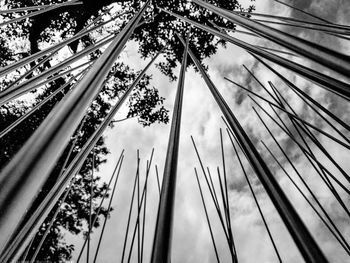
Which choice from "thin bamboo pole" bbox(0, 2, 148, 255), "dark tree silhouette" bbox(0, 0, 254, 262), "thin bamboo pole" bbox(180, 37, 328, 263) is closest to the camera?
"thin bamboo pole" bbox(0, 2, 148, 255)

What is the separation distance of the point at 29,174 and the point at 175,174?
0.18m

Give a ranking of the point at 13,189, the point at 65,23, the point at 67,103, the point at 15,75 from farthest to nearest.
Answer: the point at 65,23 < the point at 15,75 < the point at 67,103 < the point at 13,189

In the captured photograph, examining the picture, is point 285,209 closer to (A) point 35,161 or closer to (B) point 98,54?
(A) point 35,161

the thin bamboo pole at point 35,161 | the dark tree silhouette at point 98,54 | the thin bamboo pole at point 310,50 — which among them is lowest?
the thin bamboo pole at point 35,161

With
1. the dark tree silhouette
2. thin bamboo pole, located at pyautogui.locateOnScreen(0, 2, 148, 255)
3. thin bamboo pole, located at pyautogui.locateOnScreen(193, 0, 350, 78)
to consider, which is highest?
the dark tree silhouette

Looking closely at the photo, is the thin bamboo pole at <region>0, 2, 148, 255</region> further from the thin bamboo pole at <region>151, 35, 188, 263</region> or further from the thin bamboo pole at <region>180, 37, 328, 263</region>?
the thin bamboo pole at <region>180, 37, 328, 263</region>

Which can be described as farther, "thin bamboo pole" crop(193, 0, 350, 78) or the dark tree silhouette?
the dark tree silhouette

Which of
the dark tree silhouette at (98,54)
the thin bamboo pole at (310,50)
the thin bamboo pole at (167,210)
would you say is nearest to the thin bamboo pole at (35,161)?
the thin bamboo pole at (167,210)

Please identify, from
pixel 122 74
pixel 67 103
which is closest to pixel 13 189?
pixel 67 103

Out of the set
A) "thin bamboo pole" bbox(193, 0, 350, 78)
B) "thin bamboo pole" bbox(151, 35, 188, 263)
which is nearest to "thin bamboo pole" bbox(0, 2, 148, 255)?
"thin bamboo pole" bbox(151, 35, 188, 263)

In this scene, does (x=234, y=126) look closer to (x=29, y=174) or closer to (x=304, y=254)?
(x=304, y=254)

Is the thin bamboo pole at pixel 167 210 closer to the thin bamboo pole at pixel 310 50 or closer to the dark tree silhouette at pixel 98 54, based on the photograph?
the thin bamboo pole at pixel 310 50

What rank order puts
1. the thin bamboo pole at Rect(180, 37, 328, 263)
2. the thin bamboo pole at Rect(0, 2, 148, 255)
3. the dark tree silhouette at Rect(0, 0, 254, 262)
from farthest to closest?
the dark tree silhouette at Rect(0, 0, 254, 262)
the thin bamboo pole at Rect(180, 37, 328, 263)
the thin bamboo pole at Rect(0, 2, 148, 255)

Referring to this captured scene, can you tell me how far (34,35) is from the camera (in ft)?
15.1
